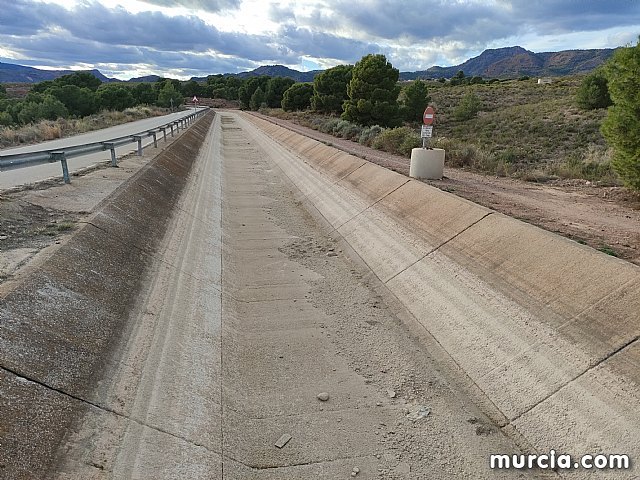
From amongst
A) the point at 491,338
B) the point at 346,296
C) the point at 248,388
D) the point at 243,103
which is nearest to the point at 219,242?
the point at 346,296

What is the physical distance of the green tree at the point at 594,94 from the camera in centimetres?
4206

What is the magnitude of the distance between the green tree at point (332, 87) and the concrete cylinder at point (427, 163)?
146ft

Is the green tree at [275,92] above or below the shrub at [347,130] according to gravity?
above

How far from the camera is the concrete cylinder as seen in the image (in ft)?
46.1

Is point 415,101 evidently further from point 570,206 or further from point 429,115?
point 570,206

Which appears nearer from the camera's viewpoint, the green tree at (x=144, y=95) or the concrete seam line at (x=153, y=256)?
the concrete seam line at (x=153, y=256)

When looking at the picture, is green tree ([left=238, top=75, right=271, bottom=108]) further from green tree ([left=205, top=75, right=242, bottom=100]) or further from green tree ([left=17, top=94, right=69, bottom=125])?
green tree ([left=17, top=94, right=69, bottom=125])

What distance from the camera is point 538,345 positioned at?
18.8ft

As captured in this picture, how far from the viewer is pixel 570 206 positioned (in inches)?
448

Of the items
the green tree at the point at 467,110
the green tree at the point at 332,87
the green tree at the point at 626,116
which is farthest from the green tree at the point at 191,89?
the green tree at the point at 626,116

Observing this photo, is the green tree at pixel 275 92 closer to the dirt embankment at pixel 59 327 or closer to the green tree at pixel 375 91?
the green tree at pixel 375 91

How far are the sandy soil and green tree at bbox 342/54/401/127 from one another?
22296 mm

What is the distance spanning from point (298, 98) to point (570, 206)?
72.1 meters

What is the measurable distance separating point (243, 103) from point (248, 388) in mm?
127467
